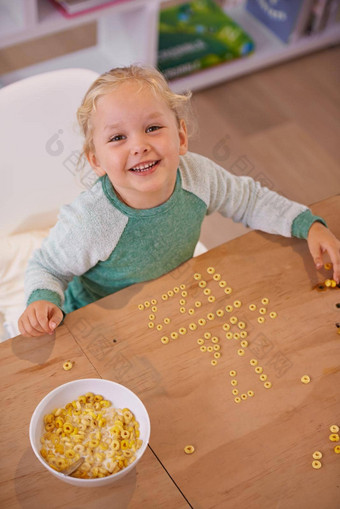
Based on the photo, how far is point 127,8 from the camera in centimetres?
225

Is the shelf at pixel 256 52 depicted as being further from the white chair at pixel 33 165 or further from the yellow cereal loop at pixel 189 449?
the yellow cereal loop at pixel 189 449

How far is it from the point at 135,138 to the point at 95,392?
1.47 ft

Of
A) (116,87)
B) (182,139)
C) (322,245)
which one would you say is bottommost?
(322,245)

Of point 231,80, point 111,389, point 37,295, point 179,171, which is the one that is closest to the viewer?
point 111,389

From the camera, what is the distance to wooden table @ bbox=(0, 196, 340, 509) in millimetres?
925

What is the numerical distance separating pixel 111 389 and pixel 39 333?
180mm

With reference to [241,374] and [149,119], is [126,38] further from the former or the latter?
[241,374]

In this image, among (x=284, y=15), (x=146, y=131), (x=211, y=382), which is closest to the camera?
(x=211, y=382)

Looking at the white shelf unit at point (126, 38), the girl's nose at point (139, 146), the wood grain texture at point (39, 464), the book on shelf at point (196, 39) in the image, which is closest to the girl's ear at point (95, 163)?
the girl's nose at point (139, 146)

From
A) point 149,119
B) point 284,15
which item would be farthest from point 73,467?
point 284,15

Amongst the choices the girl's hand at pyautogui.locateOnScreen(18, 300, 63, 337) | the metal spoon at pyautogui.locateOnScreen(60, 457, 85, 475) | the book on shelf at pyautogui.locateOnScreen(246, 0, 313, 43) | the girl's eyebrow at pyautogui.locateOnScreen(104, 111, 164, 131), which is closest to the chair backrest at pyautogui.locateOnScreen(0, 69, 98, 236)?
the girl's eyebrow at pyautogui.locateOnScreen(104, 111, 164, 131)

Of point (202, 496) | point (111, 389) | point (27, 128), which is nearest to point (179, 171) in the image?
point (27, 128)

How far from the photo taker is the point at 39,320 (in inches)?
42.3

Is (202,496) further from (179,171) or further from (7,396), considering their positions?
(179,171)
